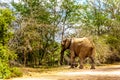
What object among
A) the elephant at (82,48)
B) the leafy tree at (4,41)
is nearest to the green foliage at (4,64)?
the leafy tree at (4,41)

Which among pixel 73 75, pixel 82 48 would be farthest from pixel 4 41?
pixel 82 48

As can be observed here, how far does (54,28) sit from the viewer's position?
119 feet

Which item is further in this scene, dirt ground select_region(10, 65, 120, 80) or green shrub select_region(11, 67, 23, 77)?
green shrub select_region(11, 67, 23, 77)

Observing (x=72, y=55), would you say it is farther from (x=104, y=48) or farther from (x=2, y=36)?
(x=2, y=36)

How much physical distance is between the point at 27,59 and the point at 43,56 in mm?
1892

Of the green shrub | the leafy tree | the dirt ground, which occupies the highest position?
the leafy tree

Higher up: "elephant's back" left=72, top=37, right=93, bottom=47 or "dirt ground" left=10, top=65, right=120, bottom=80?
"elephant's back" left=72, top=37, right=93, bottom=47

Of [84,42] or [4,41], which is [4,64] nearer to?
[4,41]

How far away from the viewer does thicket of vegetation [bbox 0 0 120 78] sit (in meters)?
31.0

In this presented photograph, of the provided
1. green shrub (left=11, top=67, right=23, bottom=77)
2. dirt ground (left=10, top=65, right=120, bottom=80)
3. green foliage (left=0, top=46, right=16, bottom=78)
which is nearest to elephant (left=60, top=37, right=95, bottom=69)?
dirt ground (left=10, top=65, right=120, bottom=80)

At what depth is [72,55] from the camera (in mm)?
33406

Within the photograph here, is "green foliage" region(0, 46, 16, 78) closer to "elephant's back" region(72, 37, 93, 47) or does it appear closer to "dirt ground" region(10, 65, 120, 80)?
"dirt ground" region(10, 65, 120, 80)

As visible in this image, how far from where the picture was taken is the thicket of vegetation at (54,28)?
102 ft

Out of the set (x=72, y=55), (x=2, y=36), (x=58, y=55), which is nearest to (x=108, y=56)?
(x=58, y=55)
